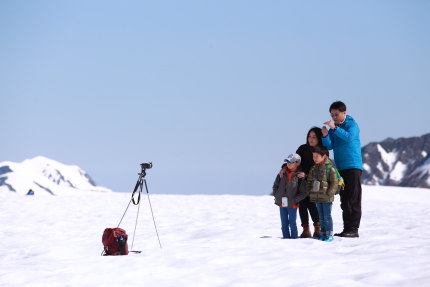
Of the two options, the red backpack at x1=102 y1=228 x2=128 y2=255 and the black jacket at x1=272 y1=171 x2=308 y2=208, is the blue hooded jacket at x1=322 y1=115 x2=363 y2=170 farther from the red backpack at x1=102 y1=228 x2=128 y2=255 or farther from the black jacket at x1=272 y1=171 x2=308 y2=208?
the red backpack at x1=102 y1=228 x2=128 y2=255

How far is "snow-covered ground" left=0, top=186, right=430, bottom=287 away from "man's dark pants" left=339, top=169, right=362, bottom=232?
0.41 meters

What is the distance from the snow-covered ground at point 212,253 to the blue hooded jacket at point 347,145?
4.23 ft

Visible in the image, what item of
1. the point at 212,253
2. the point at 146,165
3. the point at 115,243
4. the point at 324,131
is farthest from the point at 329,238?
the point at 115,243

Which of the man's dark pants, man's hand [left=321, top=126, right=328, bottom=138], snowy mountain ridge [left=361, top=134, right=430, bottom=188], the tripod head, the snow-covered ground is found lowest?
the snow-covered ground

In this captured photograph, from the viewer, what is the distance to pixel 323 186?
9.41 metres

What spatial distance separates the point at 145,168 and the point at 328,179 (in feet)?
10.0

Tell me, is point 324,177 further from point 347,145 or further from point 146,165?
point 146,165

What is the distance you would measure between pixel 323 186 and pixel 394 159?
17357cm

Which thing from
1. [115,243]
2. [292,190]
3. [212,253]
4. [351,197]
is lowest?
[212,253]

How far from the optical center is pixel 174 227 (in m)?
13.4

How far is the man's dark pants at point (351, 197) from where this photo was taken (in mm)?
9703

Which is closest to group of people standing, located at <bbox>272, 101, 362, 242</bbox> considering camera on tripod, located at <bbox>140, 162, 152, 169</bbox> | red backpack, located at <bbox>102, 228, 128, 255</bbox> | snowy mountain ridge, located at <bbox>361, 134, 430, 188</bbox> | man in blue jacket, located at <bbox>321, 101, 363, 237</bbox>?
man in blue jacket, located at <bbox>321, 101, 363, 237</bbox>

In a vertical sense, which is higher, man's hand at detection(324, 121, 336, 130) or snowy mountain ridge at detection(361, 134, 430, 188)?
snowy mountain ridge at detection(361, 134, 430, 188)

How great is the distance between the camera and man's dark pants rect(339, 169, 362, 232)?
970 cm
